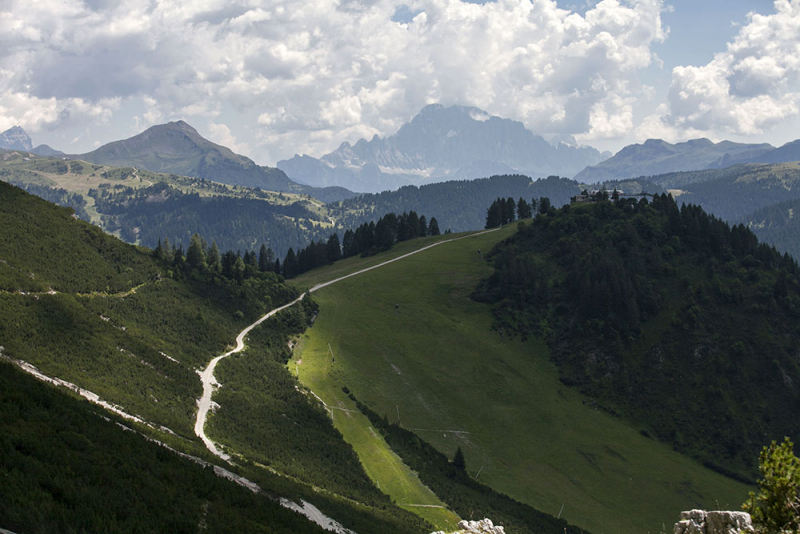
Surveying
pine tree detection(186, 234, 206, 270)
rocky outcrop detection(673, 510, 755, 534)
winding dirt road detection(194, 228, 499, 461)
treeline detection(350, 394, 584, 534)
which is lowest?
treeline detection(350, 394, 584, 534)

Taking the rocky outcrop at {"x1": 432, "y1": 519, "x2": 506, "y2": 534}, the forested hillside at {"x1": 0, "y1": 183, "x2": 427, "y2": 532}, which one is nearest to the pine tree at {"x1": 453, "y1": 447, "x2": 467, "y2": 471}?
the forested hillside at {"x1": 0, "y1": 183, "x2": 427, "y2": 532}

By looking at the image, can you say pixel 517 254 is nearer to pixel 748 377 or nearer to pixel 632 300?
pixel 632 300

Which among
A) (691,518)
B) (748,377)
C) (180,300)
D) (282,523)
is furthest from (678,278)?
(282,523)

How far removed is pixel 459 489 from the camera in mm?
72438

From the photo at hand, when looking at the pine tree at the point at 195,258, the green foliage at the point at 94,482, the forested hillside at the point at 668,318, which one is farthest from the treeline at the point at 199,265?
the green foliage at the point at 94,482

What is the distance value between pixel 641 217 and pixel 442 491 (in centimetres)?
10765

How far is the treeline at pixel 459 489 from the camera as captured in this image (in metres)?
66.4

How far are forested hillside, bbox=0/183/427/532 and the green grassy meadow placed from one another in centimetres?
743

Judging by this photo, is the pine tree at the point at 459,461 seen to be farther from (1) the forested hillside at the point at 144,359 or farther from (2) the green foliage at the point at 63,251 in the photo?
(2) the green foliage at the point at 63,251

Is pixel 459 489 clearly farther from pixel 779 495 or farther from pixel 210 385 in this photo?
pixel 779 495

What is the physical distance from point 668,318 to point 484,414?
5250 centimetres

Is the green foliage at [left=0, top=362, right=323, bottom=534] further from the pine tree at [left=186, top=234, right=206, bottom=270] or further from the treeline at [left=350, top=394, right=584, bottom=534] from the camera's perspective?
the pine tree at [left=186, top=234, right=206, bottom=270]

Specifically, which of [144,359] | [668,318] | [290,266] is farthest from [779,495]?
[290,266]

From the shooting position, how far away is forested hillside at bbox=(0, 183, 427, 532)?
29.1m
